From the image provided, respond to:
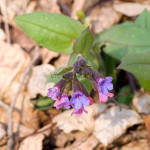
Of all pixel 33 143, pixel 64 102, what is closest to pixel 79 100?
pixel 64 102

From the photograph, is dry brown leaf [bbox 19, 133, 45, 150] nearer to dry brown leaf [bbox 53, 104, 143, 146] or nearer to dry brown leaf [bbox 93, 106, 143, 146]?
dry brown leaf [bbox 53, 104, 143, 146]

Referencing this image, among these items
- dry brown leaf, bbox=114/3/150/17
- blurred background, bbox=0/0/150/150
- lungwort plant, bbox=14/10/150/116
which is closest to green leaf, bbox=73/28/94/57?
lungwort plant, bbox=14/10/150/116

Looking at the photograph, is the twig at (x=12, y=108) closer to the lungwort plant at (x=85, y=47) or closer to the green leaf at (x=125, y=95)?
the lungwort plant at (x=85, y=47)

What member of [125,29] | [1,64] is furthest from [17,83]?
[125,29]

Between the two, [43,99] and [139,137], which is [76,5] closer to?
[43,99]

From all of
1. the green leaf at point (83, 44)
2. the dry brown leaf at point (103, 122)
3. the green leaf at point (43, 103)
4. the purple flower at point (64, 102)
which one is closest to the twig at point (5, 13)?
the green leaf at point (43, 103)
